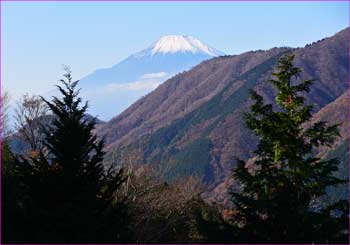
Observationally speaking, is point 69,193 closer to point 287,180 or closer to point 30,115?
point 287,180

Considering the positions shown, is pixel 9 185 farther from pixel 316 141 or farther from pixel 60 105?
pixel 316 141

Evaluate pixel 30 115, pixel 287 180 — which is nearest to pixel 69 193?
pixel 287 180

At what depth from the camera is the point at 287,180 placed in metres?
14.0

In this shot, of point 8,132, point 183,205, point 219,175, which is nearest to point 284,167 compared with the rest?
point 183,205

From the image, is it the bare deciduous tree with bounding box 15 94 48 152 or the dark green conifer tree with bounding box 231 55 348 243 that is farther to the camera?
the bare deciduous tree with bounding box 15 94 48 152

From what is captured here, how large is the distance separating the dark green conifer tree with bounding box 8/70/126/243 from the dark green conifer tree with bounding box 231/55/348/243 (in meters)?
3.41

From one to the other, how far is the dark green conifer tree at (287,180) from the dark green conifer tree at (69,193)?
3.41m

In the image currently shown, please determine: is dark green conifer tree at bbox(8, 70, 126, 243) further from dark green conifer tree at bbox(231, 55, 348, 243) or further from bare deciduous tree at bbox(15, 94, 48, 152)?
bare deciduous tree at bbox(15, 94, 48, 152)

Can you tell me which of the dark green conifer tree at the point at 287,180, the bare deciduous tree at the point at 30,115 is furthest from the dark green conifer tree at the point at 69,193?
the bare deciduous tree at the point at 30,115

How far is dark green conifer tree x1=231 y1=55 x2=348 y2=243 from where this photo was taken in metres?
12.8

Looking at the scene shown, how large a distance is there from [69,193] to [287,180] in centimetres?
557

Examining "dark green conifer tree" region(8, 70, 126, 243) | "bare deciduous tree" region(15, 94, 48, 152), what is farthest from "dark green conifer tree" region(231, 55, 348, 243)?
"bare deciduous tree" region(15, 94, 48, 152)

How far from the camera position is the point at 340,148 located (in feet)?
475

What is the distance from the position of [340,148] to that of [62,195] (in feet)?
457
